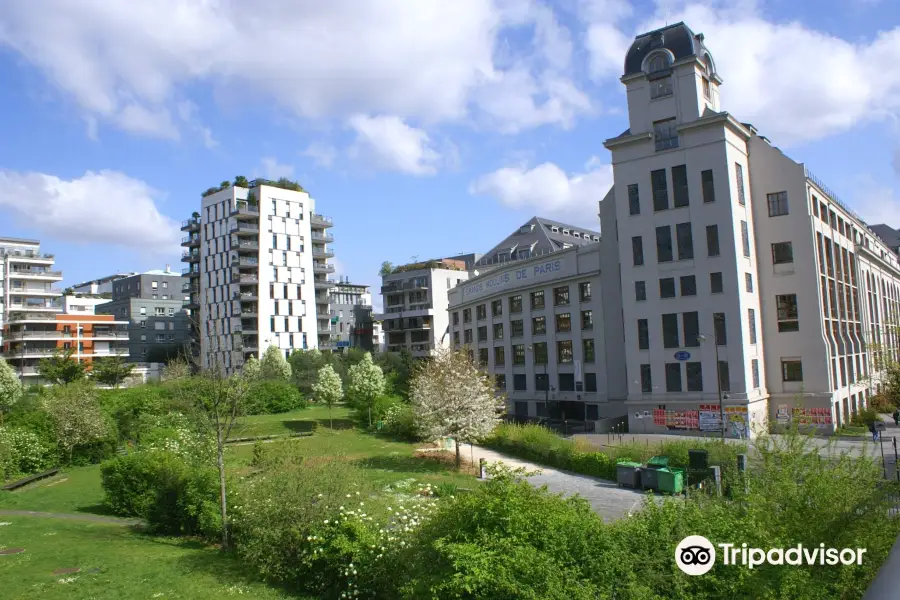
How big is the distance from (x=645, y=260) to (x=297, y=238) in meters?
57.1

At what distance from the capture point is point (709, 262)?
40.7 meters

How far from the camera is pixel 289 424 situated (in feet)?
162

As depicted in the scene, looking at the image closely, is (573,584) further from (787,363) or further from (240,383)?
(787,363)

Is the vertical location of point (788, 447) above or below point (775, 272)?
below

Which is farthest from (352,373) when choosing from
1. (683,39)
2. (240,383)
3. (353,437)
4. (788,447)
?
(788,447)

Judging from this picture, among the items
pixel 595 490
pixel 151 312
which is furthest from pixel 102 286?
pixel 595 490

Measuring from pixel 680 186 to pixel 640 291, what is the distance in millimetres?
7457

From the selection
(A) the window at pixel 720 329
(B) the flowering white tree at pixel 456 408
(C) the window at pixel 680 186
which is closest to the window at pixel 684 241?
(C) the window at pixel 680 186

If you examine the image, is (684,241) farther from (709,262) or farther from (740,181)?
(740,181)

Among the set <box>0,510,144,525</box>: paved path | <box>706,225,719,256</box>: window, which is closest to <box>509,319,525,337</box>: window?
<box>706,225,719,256</box>: window

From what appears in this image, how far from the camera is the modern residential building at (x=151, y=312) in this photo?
3994 inches

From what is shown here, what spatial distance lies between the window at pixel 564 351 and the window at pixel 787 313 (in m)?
15.5

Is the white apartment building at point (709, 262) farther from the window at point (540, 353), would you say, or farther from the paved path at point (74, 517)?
the paved path at point (74, 517)

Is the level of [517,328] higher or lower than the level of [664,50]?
lower
